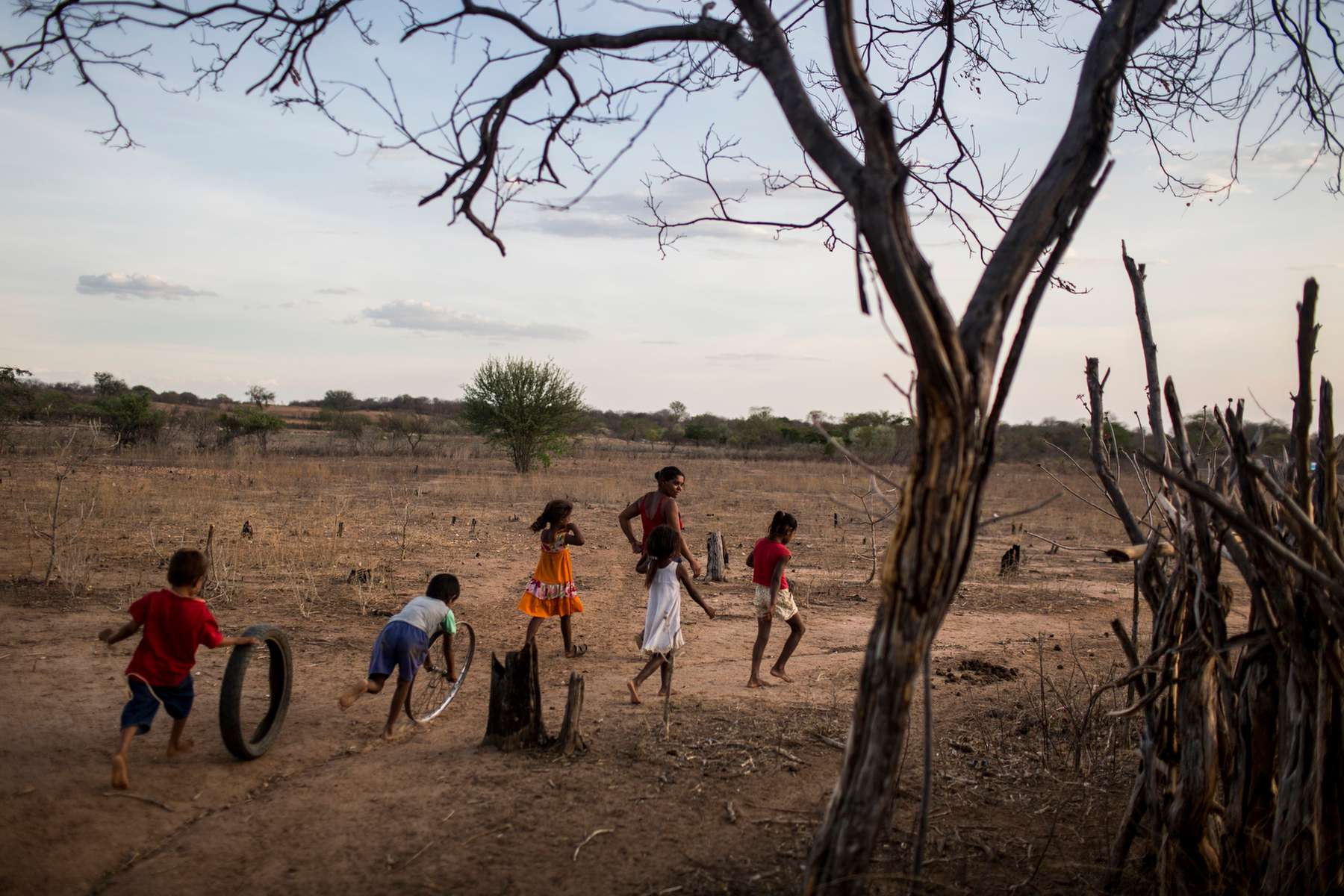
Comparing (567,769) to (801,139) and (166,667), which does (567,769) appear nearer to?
(166,667)

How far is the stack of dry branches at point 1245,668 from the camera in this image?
3.04 metres

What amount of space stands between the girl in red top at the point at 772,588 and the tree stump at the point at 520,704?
2084mm

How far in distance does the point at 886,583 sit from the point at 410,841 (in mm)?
2509

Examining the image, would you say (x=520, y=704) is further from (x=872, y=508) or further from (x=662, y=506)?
(x=872, y=508)

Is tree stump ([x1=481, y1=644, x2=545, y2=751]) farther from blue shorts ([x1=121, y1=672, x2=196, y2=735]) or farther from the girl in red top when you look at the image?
the girl in red top

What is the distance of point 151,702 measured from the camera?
4.59 m

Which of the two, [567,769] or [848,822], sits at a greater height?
[848,822]

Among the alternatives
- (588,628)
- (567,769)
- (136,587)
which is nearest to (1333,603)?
(567,769)

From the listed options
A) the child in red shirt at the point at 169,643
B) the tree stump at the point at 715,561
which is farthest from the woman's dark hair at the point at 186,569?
the tree stump at the point at 715,561

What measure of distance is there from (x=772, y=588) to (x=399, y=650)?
273 centimetres

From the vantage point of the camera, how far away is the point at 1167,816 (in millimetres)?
3439

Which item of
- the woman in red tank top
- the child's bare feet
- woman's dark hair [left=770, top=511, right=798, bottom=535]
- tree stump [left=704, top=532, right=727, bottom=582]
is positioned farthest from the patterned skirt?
tree stump [left=704, top=532, right=727, bottom=582]

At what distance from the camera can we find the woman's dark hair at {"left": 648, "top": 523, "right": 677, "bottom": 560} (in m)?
6.32

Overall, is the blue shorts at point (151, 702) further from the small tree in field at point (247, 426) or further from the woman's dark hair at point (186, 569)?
the small tree in field at point (247, 426)
